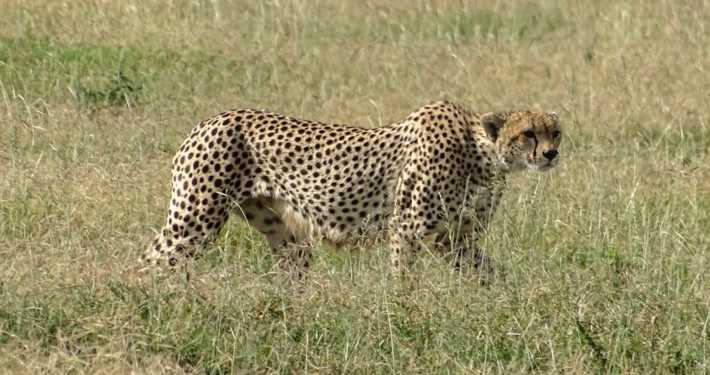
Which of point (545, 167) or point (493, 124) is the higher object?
point (493, 124)

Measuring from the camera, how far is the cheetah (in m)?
5.77

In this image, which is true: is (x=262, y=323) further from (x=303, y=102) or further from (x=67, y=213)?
(x=303, y=102)

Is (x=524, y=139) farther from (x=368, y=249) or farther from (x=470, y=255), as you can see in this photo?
(x=368, y=249)

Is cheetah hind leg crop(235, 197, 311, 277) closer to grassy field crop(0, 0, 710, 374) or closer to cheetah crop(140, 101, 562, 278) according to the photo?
cheetah crop(140, 101, 562, 278)

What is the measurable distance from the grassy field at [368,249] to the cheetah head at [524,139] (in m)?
0.22

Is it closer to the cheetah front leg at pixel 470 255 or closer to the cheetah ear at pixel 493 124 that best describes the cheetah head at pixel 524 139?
the cheetah ear at pixel 493 124

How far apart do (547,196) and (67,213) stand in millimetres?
2107

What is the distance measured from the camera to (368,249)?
19.4 feet

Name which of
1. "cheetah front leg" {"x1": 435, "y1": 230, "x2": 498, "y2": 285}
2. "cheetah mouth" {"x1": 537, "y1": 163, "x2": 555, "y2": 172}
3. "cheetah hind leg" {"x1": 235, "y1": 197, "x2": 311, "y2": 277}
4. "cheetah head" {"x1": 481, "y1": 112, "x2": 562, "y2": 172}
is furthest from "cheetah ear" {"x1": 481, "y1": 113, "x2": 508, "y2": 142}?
"cheetah hind leg" {"x1": 235, "y1": 197, "x2": 311, "y2": 277}

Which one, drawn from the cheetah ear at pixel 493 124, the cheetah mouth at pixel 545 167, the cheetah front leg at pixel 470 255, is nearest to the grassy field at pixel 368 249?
the cheetah front leg at pixel 470 255

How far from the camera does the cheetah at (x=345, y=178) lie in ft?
18.9

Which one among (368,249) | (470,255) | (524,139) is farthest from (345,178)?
(524,139)

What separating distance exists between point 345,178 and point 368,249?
31 cm

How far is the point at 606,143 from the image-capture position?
7.91 meters
